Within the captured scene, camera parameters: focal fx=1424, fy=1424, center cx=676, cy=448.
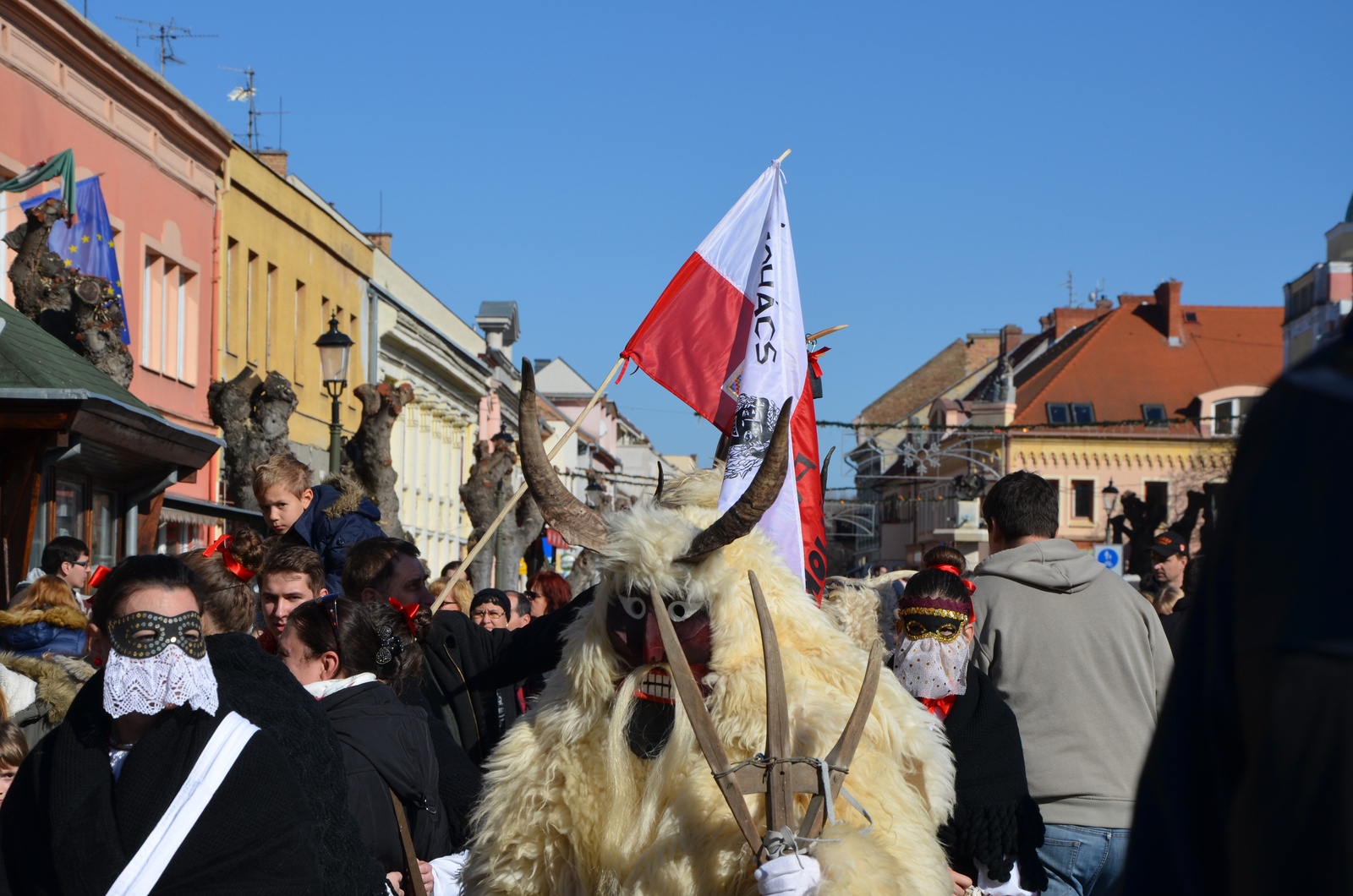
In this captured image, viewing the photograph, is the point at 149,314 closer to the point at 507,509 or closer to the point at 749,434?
the point at 507,509

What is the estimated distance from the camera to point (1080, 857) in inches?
175

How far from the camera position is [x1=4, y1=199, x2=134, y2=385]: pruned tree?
11719 mm

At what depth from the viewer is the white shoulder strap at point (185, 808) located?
3031 mm

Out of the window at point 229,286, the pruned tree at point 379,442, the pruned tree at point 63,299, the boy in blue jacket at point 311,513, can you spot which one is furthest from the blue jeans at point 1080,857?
the window at point 229,286

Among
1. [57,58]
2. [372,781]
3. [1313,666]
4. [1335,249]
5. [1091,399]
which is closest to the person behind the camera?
[1313,666]

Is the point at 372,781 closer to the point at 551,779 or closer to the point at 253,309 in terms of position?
the point at 551,779

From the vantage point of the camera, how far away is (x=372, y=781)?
4176 mm

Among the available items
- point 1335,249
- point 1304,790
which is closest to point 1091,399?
point 1335,249

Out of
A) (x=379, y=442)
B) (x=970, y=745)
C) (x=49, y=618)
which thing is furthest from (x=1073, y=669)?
(x=379, y=442)

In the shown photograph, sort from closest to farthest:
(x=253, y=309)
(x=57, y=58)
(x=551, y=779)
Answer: (x=551, y=779) < (x=57, y=58) < (x=253, y=309)

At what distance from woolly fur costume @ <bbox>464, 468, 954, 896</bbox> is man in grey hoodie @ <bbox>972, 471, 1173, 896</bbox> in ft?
2.85

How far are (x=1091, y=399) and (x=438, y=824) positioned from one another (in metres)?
56.0

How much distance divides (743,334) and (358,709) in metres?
2.67

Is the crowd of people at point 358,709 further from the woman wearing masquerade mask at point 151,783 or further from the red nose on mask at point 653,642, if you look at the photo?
the red nose on mask at point 653,642
